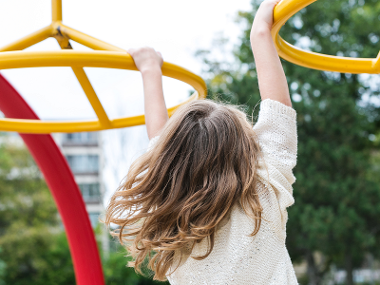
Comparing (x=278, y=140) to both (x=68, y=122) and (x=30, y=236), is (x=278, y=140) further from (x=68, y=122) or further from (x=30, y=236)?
(x=30, y=236)

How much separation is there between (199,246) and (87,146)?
23116mm

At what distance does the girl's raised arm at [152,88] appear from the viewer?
1101 mm

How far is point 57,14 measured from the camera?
122 centimetres

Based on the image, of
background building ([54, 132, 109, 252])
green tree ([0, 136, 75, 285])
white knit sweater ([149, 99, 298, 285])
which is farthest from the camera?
background building ([54, 132, 109, 252])

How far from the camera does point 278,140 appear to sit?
94 centimetres

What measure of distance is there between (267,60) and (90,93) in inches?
21.5

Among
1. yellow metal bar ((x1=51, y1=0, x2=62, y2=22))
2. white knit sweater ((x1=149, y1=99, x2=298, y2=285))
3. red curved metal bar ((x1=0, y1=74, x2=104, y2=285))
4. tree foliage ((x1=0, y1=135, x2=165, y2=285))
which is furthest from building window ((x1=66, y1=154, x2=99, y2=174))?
white knit sweater ((x1=149, y1=99, x2=298, y2=285))

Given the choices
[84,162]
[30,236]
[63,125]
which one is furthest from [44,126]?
[84,162]

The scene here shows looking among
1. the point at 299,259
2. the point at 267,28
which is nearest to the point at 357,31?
the point at 299,259

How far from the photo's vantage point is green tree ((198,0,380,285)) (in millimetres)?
7684

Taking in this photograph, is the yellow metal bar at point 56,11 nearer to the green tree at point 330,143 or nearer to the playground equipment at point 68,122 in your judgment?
the playground equipment at point 68,122

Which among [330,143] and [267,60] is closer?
[267,60]

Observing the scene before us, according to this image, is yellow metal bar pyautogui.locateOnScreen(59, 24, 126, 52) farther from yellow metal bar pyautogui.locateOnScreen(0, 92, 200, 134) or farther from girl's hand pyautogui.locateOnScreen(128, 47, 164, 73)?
yellow metal bar pyautogui.locateOnScreen(0, 92, 200, 134)

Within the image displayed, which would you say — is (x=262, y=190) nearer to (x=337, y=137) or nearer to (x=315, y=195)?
(x=315, y=195)
